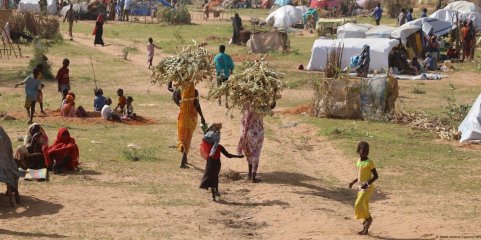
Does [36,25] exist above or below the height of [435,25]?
below

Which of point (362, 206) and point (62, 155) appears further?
point (62, 155)

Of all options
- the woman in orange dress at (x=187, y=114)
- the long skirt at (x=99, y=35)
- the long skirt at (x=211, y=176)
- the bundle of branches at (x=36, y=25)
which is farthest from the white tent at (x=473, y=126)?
the bundle of branches at (x=36, y=25)

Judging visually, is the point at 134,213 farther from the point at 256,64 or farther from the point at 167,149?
the point at 167,149

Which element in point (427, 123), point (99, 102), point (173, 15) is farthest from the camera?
point (173, 15)

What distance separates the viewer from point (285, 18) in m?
41.5

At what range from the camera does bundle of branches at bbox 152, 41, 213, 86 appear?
14.2 m

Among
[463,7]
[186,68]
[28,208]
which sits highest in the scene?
[463,7]

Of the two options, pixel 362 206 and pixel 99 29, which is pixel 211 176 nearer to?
pixel 362 206

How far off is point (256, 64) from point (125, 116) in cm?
570

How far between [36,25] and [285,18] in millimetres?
12347

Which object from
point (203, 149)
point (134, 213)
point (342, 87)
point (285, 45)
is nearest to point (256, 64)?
point (203, 149)

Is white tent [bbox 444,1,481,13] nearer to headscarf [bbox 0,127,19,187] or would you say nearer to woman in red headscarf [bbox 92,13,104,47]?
woman in red headscarf [bbox 92,13,104,47]

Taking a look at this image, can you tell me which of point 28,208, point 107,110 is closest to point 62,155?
point 28,208

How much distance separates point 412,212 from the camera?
39.9ft
